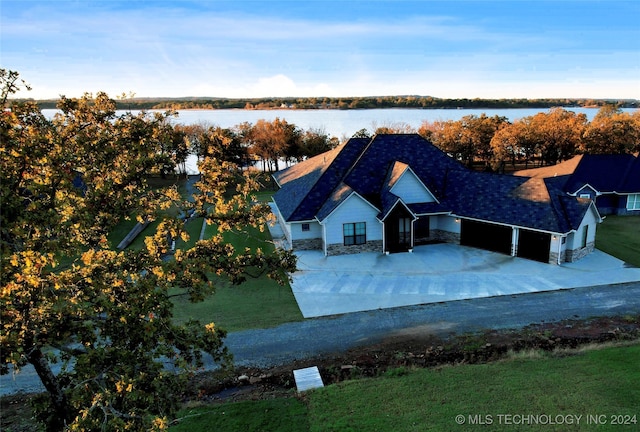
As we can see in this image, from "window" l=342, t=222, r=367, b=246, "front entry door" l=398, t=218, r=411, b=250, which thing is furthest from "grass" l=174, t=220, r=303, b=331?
"front entry door" l=398, t=218, r=411, b=250

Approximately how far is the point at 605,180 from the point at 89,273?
4086 cm

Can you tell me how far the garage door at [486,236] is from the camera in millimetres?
25125

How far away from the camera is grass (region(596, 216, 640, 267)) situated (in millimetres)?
25000

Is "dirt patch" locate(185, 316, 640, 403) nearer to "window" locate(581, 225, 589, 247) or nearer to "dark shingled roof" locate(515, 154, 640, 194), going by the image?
"window" locate(581, 225, 589, 247)

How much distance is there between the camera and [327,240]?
25.5m

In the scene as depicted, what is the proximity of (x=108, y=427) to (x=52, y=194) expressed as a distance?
3.79 m

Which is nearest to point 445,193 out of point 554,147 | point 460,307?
point 460,307

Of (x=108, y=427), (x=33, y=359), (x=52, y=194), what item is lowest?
(x=108, y=427)

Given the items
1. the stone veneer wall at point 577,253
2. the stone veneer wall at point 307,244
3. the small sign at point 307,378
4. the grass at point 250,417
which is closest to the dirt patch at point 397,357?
the small sign at point 307,378

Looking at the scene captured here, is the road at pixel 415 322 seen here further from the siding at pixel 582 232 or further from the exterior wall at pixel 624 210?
the exterior wall at pixel 624 210

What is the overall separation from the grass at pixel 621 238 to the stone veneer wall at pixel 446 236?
8.98m

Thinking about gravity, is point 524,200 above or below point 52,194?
below

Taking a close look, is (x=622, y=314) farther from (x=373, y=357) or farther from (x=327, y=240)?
(x=327, y=240)

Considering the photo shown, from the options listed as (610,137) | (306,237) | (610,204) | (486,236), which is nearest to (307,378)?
(306,237)
